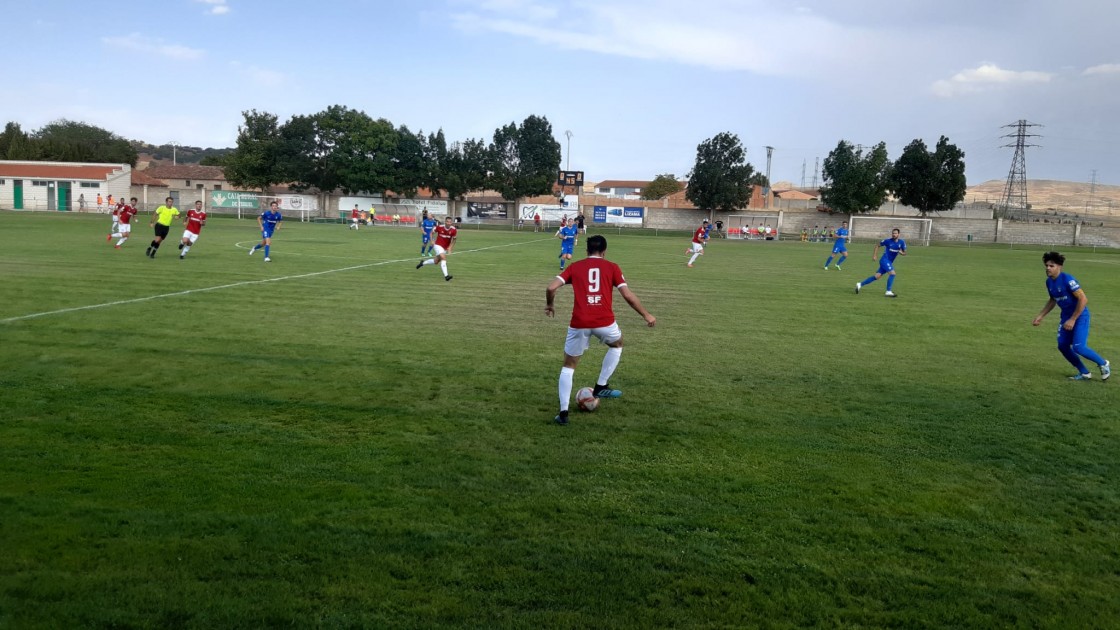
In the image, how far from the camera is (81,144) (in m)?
89.6

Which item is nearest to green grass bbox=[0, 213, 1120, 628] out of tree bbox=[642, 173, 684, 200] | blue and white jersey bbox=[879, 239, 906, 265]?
blue and white jersey bbox=[879, 239, 906, 265]

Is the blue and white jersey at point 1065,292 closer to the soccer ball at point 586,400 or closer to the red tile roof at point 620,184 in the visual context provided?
the soccer ball at point 586,400

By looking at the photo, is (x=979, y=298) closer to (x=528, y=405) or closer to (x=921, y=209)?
(x=528, y=405)

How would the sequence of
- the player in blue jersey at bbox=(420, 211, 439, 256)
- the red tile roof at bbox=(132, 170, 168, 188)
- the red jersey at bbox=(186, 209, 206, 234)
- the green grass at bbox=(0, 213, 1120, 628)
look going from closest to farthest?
1. the green grass at bbox=(0, 213, 1120, 628)
2. the red jersey at bbox=(186, 209, 206, 234)
3. the player in blue jersey at bbox=(420, 211, 439, 256)
4. the red tile roof at bbox=(132, 170, 168, 188)

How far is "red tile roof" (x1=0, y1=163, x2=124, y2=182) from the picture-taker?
70.9m

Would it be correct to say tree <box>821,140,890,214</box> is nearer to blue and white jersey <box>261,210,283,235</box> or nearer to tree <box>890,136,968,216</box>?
tree <box>890,136,968,216</box>

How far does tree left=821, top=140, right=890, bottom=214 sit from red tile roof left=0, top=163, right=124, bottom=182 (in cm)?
7081

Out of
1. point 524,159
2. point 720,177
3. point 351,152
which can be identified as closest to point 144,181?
point 351,152

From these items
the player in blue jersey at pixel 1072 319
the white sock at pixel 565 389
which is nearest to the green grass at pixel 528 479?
the white sock at pixel 565 389

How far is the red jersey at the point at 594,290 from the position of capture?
7.80 meters

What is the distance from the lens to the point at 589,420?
25.0 feet

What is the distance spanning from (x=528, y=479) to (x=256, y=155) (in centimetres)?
7762

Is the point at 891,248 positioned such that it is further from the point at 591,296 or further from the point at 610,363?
the point at 591,296

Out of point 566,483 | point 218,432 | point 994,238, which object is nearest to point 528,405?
point 566,483
